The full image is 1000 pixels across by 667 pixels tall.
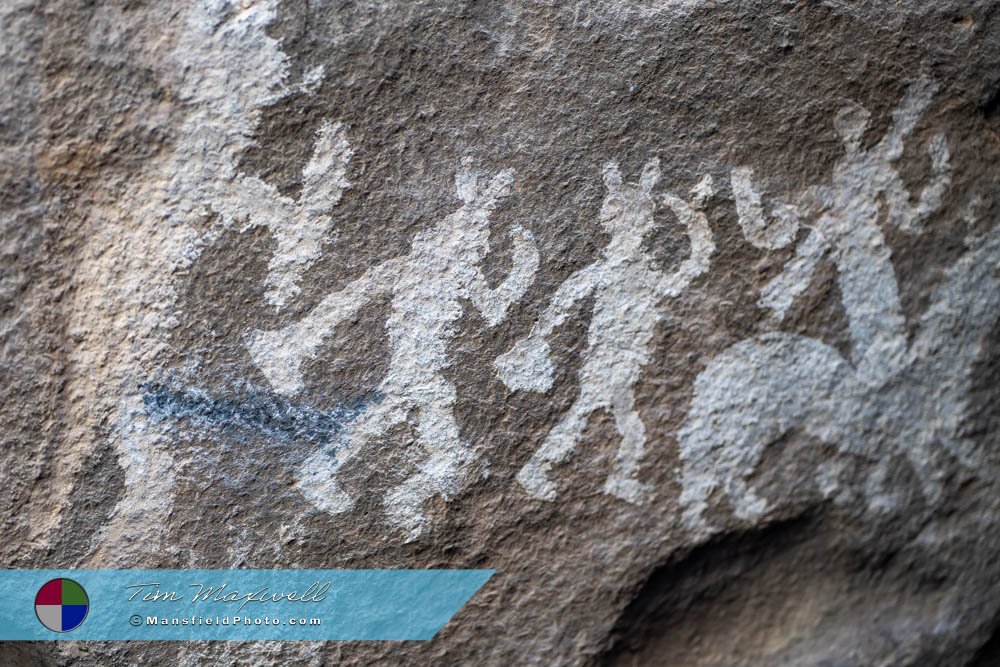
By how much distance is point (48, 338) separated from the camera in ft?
2.86

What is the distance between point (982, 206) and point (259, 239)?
65 cm

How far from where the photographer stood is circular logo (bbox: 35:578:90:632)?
88cm

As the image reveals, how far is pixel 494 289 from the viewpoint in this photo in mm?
878

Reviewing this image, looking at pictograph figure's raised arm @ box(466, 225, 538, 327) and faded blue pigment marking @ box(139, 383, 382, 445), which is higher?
pictograph figure's raised arm @ box(466, 225, 538, 327)

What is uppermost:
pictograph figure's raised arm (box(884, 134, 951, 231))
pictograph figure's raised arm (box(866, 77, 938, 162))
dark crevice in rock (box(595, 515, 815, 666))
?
pictograph figure's raised arm (box(866, 77, 938, 162))

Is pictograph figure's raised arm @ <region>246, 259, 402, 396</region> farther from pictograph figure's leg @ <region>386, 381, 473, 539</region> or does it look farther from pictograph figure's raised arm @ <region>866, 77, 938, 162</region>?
pictograph figure's raised arm @ <region>866, 77, 938, 162</region>

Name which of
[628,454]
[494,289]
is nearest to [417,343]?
[494,289]

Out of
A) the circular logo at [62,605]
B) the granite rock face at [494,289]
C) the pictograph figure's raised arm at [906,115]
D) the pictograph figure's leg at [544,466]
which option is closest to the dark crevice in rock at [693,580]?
the granite rock face at [494,289]

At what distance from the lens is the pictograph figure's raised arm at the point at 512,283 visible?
2.88 ft

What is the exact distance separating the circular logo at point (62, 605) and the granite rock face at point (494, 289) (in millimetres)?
27

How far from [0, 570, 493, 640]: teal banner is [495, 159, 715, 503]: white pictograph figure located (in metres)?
0.14

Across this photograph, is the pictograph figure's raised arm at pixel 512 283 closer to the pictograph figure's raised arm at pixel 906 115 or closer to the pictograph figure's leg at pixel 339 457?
the pictograph figure's leg at pixel 339 457

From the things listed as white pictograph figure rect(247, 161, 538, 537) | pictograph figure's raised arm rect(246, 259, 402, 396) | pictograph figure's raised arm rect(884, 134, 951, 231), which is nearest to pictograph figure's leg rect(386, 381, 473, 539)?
white pictograph figure rect(247, 161, 538, 537)

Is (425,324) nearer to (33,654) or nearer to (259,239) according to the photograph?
(259,239)
